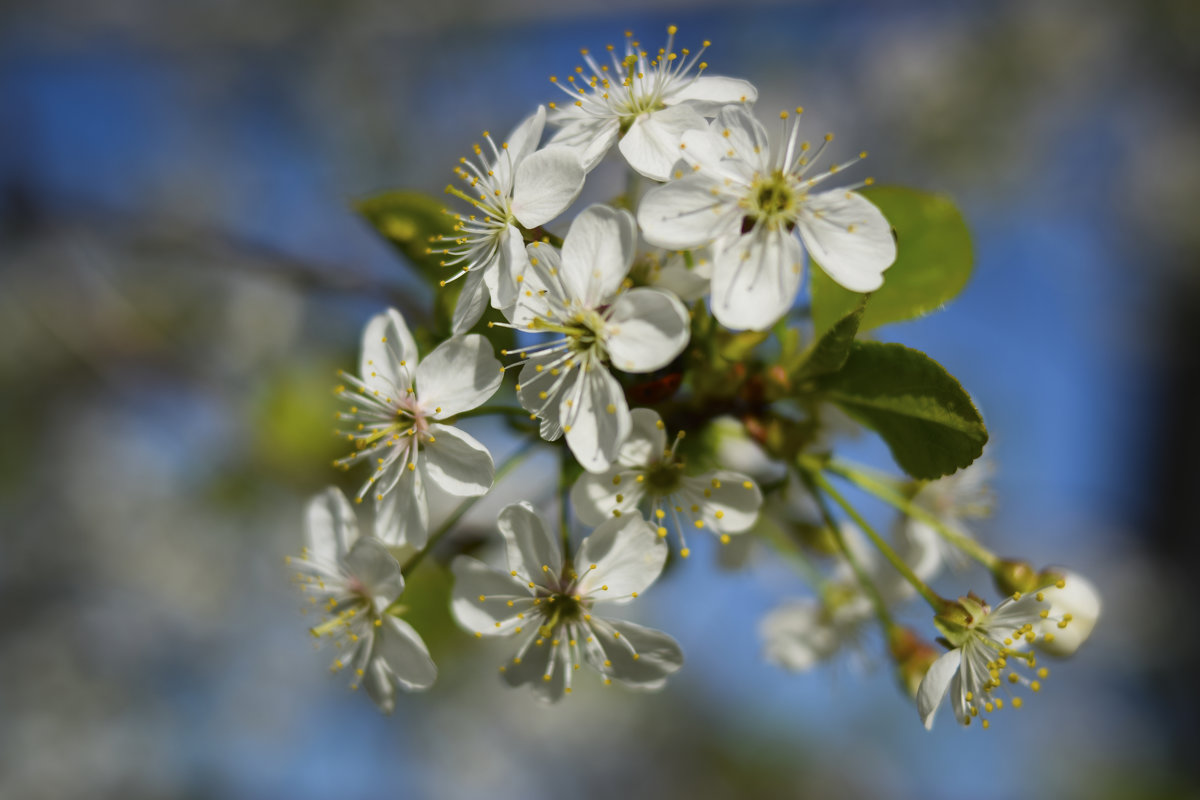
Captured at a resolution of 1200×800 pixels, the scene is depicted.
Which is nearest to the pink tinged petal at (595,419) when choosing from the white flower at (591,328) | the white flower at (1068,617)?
the white flower at (591,328)

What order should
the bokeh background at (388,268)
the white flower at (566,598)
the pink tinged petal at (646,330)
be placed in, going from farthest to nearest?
the bokeh background at (388,268) < the white flower at (566,598) < the pink tinged petal at (646,330)

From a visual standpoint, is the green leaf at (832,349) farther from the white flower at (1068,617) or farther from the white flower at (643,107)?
the white flower at (1068,617)

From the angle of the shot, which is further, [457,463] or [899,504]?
[899,504]

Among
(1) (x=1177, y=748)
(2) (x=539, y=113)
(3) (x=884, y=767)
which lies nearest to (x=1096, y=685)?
(1) (x=1177, y=748)

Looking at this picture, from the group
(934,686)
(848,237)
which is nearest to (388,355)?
(848,237)

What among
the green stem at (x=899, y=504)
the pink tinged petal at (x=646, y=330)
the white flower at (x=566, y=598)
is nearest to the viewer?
the pink tinged petal at (x=646, y=330)

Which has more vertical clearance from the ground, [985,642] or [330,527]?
[985,642]

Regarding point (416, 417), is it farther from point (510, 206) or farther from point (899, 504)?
point (899, 504)

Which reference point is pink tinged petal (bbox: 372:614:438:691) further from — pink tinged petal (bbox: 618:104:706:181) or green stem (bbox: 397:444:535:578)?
pink tinged petal (bbox: 618:104:706:181)
